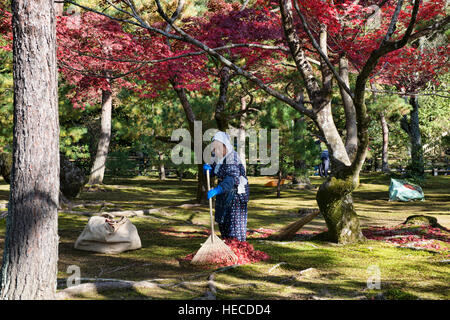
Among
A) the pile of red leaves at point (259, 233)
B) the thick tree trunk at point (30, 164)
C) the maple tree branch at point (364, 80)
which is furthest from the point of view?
the pile of red leaves at point (259, 233)

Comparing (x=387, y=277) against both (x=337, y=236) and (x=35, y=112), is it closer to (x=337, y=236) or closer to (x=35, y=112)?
(x=337, y=236)

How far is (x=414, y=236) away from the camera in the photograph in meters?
7.30

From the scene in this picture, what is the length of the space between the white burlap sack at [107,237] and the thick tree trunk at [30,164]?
2.69m

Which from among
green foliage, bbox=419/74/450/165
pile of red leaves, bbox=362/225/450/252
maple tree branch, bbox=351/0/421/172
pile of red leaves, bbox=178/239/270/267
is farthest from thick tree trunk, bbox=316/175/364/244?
green foliage, bbox=419/74/450/165

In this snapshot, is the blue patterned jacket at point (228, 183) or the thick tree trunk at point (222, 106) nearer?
the blue patterned jacket at point (228, 183)

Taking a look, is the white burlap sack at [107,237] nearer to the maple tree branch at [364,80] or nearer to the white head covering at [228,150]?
the white head covering at [228,150]

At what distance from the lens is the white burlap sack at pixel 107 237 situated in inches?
252

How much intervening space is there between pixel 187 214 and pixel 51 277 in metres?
7.48

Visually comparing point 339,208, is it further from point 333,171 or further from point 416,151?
point 416,151

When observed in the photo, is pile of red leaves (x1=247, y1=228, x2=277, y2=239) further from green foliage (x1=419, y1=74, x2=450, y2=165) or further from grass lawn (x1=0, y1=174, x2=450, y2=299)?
green foliage (x1=419, y1=74, x2=450, y2=165)

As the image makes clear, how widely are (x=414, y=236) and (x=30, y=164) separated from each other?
5.98 meters

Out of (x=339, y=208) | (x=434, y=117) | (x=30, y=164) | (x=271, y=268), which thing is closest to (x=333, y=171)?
(x=339, y=208)

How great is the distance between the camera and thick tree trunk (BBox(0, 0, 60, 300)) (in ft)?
11.9

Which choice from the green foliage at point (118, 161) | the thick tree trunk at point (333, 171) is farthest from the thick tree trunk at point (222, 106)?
the green foliage at point (118, 161)
